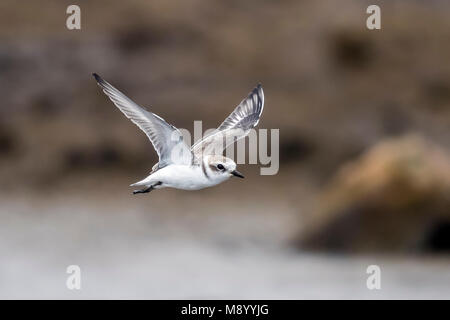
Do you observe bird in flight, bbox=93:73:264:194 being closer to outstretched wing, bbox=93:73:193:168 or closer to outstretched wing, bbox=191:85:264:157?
outstretched wing, bbox=93:73:193:168

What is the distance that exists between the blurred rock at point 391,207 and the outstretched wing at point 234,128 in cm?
392

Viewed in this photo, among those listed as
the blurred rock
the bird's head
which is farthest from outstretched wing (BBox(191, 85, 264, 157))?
the blurred rock

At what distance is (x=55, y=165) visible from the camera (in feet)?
36.4

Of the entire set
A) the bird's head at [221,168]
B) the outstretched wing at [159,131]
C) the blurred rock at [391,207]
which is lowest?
the bird's head at [221,168]

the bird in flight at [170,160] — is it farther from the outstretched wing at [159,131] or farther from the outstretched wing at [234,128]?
the outstretched wing at [234,128]

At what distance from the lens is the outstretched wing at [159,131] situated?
4379 mm

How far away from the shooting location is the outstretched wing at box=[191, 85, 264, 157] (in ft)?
16.7

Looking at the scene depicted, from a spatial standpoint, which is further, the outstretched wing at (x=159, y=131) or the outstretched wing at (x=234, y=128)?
the outstretched wing at (x=234, y=128)

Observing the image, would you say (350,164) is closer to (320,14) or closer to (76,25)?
(320,14)

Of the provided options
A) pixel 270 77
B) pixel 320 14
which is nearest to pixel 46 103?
pixel 270 77

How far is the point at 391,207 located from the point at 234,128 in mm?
4189

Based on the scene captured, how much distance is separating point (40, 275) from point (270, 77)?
3.53 metres

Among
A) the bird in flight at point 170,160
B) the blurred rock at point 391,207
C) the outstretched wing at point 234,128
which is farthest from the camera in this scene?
the blurred rock at point 391,207

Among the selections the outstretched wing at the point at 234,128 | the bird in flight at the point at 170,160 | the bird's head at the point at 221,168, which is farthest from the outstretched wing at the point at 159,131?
the outstretched wing at the point at 234,128
